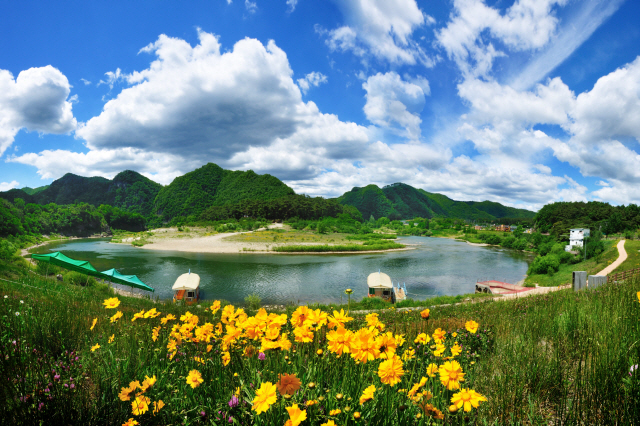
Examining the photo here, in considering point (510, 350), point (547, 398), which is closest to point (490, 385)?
point (547, 398)

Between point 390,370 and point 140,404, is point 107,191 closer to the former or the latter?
point 140,404

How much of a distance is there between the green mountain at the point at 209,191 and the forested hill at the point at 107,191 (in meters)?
11.5

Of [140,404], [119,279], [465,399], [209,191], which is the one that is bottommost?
[119,279]

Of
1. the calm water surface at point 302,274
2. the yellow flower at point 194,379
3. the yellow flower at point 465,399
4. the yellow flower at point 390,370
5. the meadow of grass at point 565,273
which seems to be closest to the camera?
the yellow flower at point 465,399

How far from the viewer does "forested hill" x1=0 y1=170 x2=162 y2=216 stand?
116312mm

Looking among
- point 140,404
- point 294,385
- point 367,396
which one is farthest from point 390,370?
point 140,404

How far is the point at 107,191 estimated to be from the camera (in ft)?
422

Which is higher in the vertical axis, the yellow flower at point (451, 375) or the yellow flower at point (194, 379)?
the yellow flower at point (451, 375)

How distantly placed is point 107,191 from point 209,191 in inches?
1809

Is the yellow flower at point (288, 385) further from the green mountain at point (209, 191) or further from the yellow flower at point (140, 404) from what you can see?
the green mountain at point (209, 191)

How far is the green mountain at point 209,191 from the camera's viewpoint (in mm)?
114431

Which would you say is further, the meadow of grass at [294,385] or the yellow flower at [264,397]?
the meadow of grass at [294,385]

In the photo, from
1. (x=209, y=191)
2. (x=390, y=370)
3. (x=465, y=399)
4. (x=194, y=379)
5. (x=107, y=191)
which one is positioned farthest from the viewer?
(x=209, y=191)

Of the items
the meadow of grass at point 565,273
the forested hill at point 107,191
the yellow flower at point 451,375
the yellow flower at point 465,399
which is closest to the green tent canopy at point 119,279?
the yellow flower at point 451,375
